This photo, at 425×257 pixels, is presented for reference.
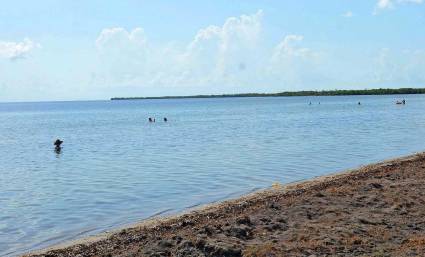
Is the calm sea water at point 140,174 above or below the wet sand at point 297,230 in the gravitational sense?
below

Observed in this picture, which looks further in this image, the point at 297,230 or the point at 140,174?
the point at 140,174

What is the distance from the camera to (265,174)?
73.3ft

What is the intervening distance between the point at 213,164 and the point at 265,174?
4.21 metres

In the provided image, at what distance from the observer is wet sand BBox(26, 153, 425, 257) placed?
900cm

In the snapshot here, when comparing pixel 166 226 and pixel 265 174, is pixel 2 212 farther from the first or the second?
pixel 265 174

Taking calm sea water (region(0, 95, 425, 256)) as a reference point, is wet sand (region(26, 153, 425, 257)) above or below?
above

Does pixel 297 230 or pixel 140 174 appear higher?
pixel 297 230

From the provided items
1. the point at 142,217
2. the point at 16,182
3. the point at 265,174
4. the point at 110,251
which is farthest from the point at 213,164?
the point at 110,251

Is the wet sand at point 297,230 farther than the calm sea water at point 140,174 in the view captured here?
No

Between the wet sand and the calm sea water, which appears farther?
the calm sea water

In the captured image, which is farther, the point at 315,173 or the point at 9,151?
the point at 9,151

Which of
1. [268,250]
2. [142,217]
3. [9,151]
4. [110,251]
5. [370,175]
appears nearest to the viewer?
[268,250]

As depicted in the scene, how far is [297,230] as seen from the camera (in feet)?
34.1

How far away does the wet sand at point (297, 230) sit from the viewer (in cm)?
900
